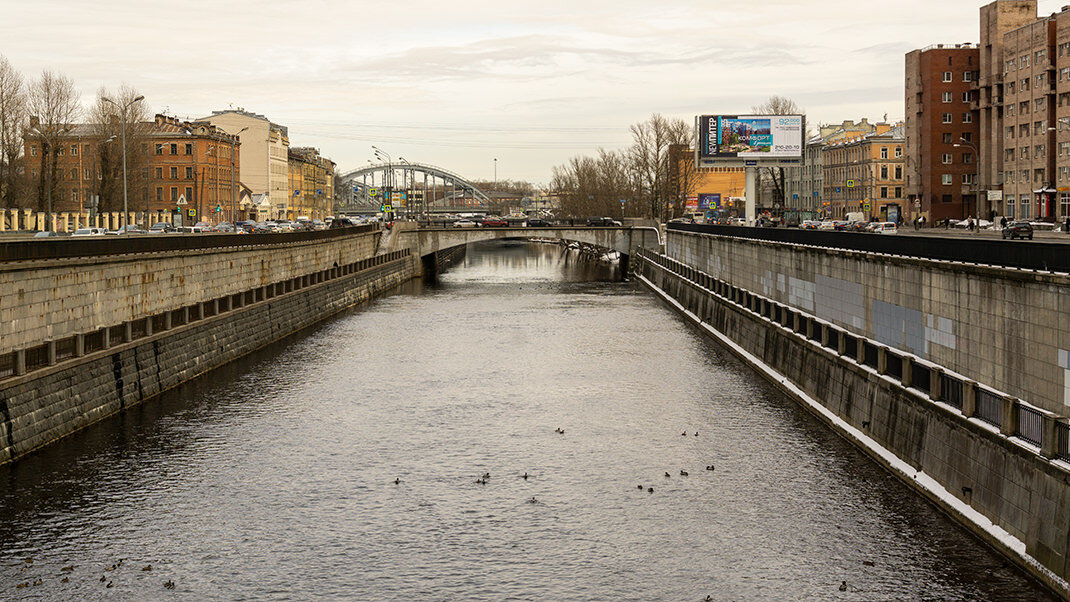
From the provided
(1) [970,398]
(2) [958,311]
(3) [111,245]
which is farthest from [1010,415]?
(3) [111,245]

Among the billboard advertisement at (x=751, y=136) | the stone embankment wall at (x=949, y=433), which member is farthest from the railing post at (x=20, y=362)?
the billboard advertisement at (x=751, y=136)

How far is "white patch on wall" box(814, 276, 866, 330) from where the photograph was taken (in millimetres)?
36125

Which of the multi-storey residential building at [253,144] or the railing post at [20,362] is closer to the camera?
the railing post at [20,362]

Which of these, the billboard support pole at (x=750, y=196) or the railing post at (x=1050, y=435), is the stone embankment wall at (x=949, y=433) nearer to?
the railing post at (x=1050, y=435)

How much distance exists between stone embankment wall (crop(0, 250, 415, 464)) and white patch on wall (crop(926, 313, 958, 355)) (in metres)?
22.2

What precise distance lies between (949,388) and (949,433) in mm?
1061

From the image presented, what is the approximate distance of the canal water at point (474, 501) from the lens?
21.4 m

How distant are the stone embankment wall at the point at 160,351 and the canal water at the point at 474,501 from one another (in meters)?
0.78

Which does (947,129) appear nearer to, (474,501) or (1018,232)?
(1018,232)

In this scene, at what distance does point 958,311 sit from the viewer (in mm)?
26531

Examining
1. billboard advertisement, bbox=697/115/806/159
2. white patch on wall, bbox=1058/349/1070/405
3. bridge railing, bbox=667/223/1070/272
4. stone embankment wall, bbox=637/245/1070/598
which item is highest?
billboard advertisement, bbox=697/115/806/159

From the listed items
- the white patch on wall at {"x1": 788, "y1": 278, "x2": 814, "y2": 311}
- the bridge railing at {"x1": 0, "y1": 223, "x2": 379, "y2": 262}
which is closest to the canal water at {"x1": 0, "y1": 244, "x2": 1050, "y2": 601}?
the white patch on wall at {"x1": 788, "y1": 278, "x2": 814, "y2": 311}

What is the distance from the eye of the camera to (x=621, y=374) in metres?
46.8

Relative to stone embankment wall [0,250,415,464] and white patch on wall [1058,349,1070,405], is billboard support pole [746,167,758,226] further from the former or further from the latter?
white patch on wall [1058,349,1070,405]
